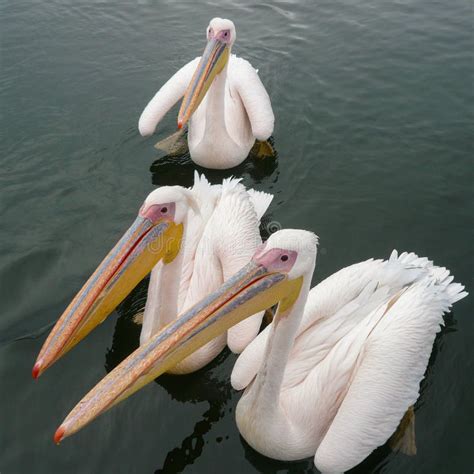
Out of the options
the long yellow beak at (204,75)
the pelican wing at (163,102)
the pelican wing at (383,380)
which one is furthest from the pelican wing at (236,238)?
the pelican wing at (163,102)

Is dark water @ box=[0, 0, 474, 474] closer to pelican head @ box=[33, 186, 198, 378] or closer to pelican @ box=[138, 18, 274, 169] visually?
pelican @ box=[138, 18, 274, 169]

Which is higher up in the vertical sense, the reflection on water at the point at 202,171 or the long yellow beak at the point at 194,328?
the long yellow beak at the point at 194,328

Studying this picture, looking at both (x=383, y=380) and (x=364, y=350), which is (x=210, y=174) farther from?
(x=383, y=380)

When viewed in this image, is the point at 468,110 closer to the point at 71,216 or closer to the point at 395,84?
the point at 395,84

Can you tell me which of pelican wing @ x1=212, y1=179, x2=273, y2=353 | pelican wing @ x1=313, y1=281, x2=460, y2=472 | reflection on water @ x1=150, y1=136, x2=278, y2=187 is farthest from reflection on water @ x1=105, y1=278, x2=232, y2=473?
reflection on water @ x1=150, y1=136, x2=278, y2=187

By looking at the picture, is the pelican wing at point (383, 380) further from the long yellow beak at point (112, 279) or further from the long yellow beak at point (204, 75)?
the long yellow beak at point (204, 75)

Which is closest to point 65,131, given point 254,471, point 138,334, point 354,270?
point 138,334

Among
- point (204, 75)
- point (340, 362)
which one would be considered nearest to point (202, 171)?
point (204, 75)

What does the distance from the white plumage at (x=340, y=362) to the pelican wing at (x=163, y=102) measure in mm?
2777

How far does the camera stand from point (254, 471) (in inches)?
146

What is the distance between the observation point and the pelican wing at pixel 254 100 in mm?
5922

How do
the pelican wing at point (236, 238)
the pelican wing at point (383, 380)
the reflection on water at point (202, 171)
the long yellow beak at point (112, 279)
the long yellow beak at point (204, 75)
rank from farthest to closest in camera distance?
the reflection on water at point (202, 171)
the long yellow beak at point (204, 75)
the pelican wing at point (236, 238)
the long yellow beak at point (112, 279)
the pelican wing at point (383, 380)

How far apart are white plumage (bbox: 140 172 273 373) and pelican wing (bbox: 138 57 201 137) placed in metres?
1.44

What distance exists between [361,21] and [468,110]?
2.55 metres
